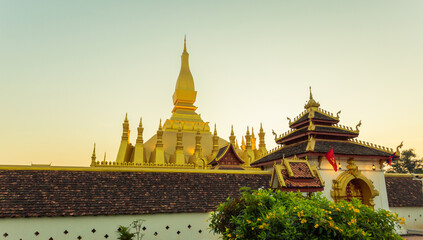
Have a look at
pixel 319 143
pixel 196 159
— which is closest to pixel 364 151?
pixel 319 143

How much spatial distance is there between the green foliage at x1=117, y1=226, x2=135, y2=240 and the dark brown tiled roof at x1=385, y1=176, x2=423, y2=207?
1682cm

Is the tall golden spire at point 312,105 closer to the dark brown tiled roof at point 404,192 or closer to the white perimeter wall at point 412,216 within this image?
the dark brown tiled roof at point 404,192

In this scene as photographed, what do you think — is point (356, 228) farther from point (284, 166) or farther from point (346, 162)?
point (346, 162)

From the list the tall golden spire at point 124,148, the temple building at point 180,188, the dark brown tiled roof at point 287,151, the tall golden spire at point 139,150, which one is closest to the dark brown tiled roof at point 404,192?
the temple building at point 180,188

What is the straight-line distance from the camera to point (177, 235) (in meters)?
14.0

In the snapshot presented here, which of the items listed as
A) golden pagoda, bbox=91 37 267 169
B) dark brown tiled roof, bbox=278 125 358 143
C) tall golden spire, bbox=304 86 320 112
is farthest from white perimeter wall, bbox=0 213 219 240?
golden pagoda, bbox=91 37 267 169

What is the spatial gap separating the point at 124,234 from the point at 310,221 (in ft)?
28.5

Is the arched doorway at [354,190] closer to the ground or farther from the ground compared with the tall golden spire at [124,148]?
closer to the ground

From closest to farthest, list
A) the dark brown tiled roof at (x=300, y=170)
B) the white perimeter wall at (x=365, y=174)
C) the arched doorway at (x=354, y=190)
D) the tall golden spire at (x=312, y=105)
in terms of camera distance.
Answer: the dark brown tiled roof at (x=300, y=170)
the white perimeter wall at (x=365, y=174)
the arched doorway at (x=354, y=190)
the tall golden spire at (x=312, y=105)

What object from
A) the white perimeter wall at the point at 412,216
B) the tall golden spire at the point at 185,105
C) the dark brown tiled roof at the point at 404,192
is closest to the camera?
the white perimeter wall at the point at 412,216

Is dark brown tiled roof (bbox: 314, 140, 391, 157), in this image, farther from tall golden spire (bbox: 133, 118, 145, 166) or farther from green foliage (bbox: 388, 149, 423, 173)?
green foliage (bbox: 388, 149, 423, 173)

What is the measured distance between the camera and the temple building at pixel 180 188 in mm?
12773

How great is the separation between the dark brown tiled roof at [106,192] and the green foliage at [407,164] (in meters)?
39.4

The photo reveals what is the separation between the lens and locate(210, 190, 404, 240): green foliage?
728cm
